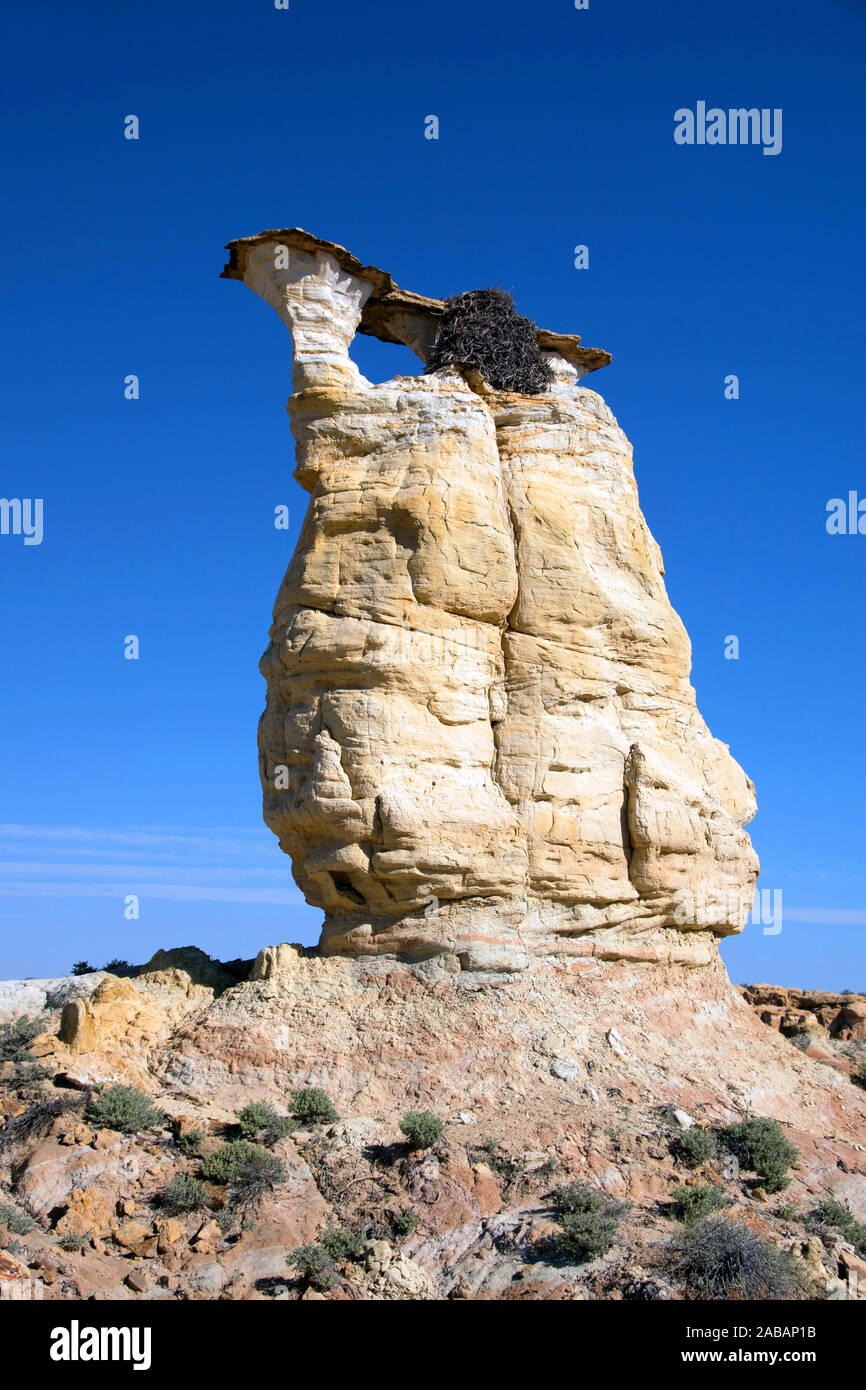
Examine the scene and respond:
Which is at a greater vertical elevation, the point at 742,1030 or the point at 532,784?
the point at 532,784

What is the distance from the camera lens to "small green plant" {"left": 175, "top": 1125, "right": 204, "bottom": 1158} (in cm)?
1125

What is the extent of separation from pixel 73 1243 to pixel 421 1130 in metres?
3.19

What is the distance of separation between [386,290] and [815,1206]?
12.6 m

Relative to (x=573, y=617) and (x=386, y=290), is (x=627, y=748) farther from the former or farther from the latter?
(x=386, y=290)

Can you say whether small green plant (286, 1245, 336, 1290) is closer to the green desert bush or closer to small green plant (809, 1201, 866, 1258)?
the green desert bush

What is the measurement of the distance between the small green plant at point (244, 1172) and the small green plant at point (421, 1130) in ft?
4.00

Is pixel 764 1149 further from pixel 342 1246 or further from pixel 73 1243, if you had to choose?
pixel 73 1243

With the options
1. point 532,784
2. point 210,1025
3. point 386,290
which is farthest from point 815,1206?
point 386,290

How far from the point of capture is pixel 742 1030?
14672mm

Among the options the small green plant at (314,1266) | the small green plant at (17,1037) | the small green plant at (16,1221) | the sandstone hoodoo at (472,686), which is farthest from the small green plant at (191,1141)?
the sandstone hoodoo at (472,686)

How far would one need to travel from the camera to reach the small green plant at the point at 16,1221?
1002 cm
